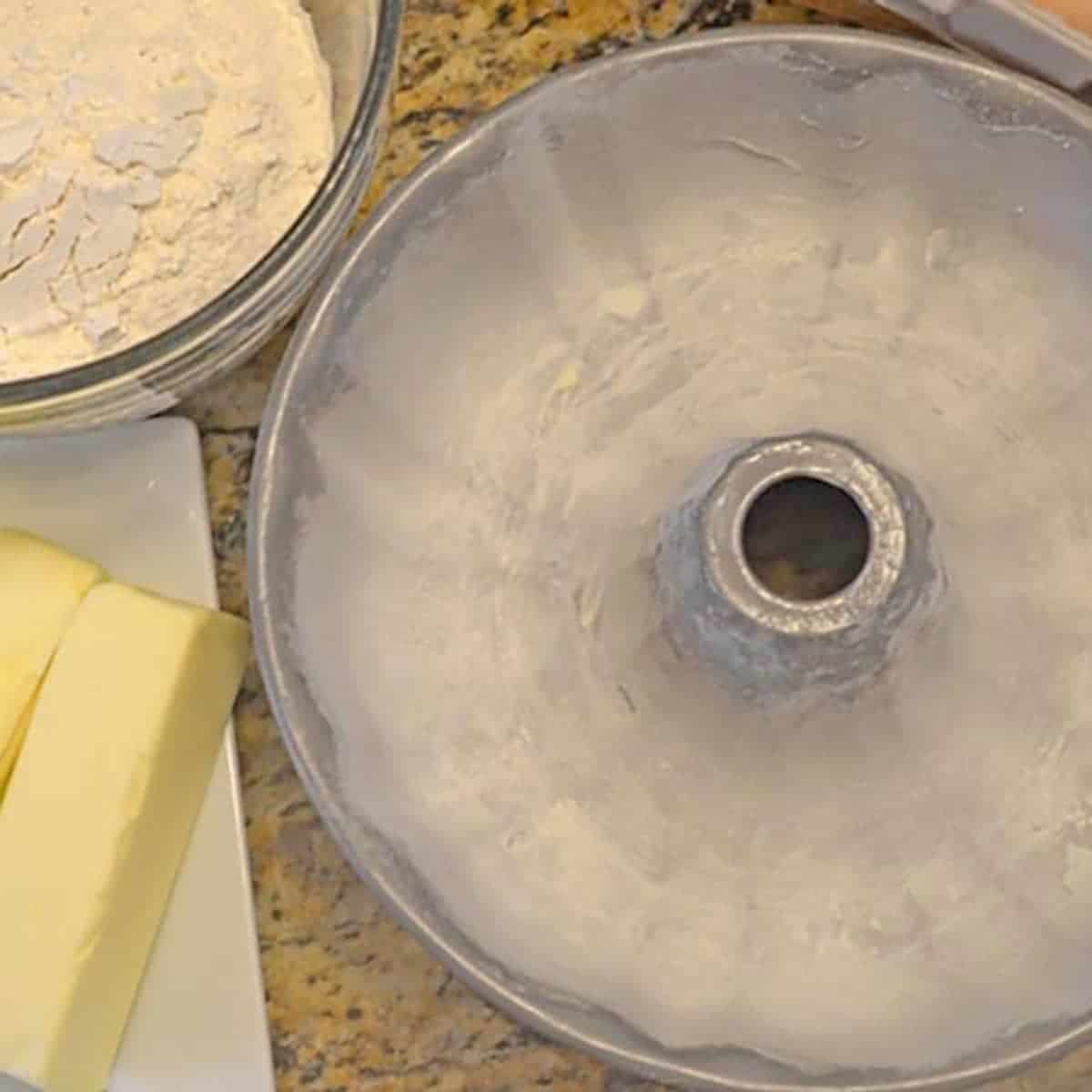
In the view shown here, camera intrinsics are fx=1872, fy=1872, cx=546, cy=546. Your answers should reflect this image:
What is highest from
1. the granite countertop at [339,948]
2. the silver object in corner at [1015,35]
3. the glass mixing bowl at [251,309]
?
the silver object in corner at [1015,35]

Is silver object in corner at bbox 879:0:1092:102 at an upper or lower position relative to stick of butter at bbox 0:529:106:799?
upper

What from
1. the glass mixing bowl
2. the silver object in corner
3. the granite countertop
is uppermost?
the silver object in corner

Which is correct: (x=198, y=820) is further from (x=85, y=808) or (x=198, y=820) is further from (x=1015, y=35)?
(x=1015, y=35)

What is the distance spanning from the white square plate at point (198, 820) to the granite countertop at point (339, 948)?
0.02 meters

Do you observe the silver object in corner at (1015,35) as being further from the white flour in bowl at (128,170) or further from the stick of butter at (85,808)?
the stick of butter at (85,808)

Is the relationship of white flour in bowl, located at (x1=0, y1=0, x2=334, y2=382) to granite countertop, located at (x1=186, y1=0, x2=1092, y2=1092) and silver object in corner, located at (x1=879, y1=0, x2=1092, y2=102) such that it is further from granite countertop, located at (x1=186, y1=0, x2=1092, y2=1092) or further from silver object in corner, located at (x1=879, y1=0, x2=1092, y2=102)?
silver object in corner, located at (x1=879, y1=0, x2=1092, y2=102)

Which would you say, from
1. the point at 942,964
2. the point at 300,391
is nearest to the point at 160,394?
the point at 300,391

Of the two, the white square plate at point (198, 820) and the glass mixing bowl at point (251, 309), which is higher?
the glass mixing bowl at point (251, 309)

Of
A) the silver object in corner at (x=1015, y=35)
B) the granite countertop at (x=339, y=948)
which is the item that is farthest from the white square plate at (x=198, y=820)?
the silver object in corner at (x=1015, y=35)

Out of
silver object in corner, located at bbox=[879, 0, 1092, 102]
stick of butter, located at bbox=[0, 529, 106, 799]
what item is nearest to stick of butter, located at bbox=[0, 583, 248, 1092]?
stick of butter, located at bbox=[0, 529, 106, 799]

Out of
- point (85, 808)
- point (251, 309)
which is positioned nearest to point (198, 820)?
point (85, 808)

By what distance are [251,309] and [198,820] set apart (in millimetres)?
172

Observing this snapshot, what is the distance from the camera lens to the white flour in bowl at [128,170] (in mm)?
581

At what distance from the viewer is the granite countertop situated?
634 millimetres
